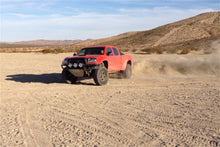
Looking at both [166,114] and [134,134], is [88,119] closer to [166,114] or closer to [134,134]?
[134,134]

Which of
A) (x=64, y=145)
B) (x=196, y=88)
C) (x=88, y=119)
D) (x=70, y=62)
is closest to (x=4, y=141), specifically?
(x=64, y=145)

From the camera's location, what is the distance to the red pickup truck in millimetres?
10211

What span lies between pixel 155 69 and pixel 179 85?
5489 millimetres

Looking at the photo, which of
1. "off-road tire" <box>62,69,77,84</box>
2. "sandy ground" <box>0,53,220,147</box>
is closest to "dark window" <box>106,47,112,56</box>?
"sandy ground" <box>0,53,220,147</box>

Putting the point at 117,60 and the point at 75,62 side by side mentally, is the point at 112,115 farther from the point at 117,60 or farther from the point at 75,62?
the point at 117,60

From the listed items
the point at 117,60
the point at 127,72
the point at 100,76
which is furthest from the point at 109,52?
the point at 127,72

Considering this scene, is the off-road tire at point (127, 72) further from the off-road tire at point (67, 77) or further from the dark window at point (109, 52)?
the off-road tire at point (67, 77)

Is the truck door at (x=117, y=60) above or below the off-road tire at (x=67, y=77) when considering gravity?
above

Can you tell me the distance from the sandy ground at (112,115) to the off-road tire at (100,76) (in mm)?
316

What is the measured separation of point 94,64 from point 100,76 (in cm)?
53

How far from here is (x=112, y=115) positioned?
243 inches

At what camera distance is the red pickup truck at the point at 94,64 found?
10.2 m

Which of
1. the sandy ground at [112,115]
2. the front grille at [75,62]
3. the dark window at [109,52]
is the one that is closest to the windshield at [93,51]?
the dark window at [109,52]

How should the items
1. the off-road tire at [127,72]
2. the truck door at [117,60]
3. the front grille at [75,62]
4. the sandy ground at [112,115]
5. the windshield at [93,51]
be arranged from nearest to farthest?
the sandy ground at [112,115] < the front grille at [75,62] < the windshield at [93,51] < the truck door at [117,60] < the off-road tire at [127,72]
